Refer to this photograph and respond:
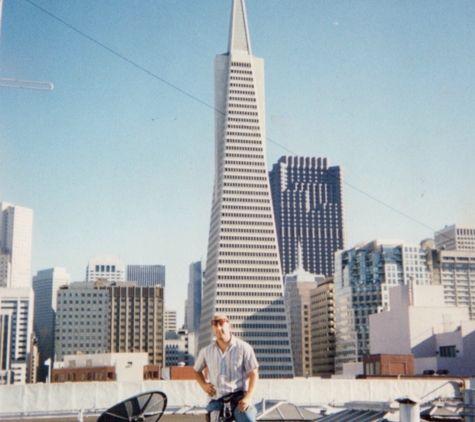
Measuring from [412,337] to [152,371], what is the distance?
61.8 meters

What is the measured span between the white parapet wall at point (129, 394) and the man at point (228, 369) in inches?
1134

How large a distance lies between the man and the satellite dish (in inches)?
35.4

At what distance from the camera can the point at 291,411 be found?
3169 centimetres

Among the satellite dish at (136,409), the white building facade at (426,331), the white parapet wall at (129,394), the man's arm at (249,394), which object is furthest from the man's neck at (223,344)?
the white building facade at (426,331)

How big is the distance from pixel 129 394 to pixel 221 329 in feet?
112

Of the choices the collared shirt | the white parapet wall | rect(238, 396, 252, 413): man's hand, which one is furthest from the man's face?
the white parapet wall

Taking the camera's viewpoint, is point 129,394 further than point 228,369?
Yes

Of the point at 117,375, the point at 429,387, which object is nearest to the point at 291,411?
the point at 429,387

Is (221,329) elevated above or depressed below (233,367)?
above

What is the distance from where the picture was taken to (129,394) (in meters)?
42.4

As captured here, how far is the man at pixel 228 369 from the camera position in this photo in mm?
10227

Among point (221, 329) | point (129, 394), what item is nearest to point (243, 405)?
point (221, 329)

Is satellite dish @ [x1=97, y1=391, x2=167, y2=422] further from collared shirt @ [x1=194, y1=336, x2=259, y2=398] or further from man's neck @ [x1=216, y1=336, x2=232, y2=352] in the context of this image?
man's neck @ [x1=216, y1=336, x2=232, y2=352]

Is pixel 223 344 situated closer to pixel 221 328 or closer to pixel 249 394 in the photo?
pixel 221 328
